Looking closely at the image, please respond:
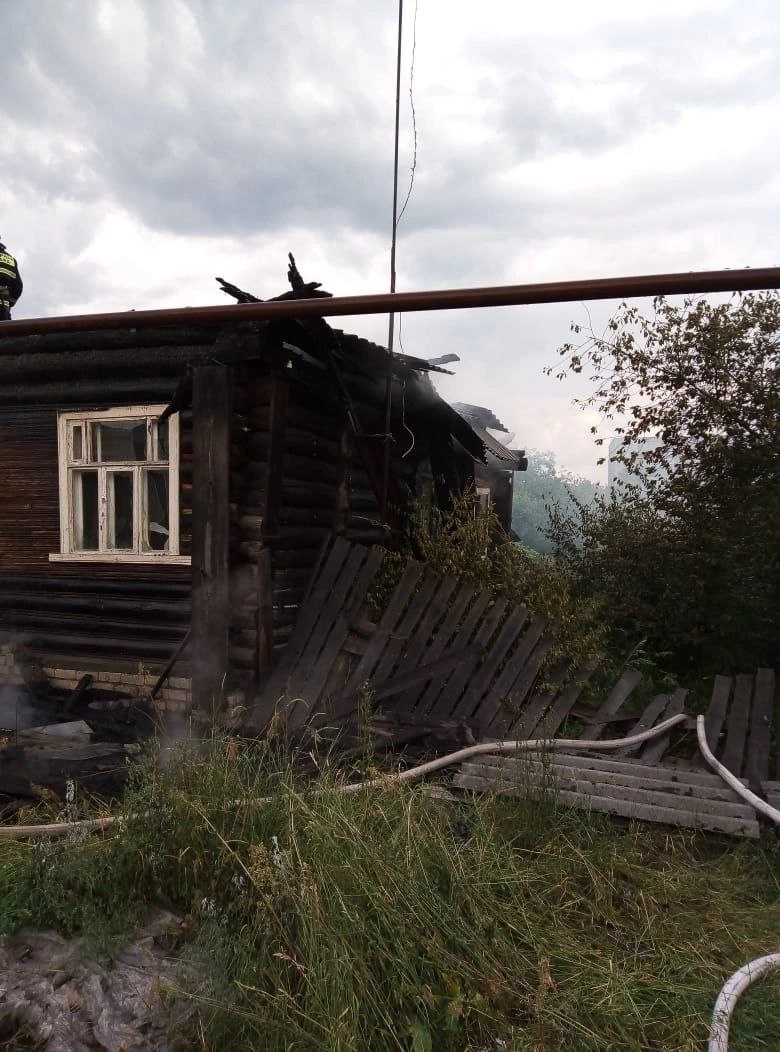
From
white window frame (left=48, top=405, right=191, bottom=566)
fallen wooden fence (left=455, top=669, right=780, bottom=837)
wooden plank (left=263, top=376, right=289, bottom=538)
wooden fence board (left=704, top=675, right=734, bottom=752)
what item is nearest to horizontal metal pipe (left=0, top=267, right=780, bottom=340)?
wooden plank (left=263, top=376, right=289, bottom=538)

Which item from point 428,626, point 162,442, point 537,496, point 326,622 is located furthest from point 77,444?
point 537,496

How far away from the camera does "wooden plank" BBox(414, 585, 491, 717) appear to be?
18.7 feet

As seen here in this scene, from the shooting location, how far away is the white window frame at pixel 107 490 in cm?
668

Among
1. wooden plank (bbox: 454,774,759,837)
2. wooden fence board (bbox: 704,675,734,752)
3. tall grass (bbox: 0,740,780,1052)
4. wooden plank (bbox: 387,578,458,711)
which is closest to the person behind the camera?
tall grass (bbox: 0,740,780,1052)

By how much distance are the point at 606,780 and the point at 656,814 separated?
0.40m

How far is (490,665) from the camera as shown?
566cm

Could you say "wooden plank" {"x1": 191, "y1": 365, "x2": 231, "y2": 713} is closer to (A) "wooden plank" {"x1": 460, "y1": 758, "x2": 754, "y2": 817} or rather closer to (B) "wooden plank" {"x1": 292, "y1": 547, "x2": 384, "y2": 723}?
(B) "wooden plank" {"x1": 292, "y1": 547, "x2": 384, "y2": 723}

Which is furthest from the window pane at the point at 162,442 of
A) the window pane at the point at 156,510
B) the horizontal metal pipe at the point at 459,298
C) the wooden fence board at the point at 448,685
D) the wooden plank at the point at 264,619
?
the wooden fence board at the point at 448,685

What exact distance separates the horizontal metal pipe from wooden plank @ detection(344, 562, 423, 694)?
2.60 metres

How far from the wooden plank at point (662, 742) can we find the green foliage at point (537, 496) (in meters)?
4.11

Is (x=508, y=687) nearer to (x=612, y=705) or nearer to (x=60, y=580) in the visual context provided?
(x=612, y=705)

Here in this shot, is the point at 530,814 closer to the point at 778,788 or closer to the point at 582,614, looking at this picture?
the point at 778,788

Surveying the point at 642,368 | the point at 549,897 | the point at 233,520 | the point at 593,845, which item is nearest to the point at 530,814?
the point at 593,845

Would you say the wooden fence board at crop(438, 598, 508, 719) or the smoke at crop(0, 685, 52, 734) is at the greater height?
the wooden fence board at crop(438, 598, 508, 719)
